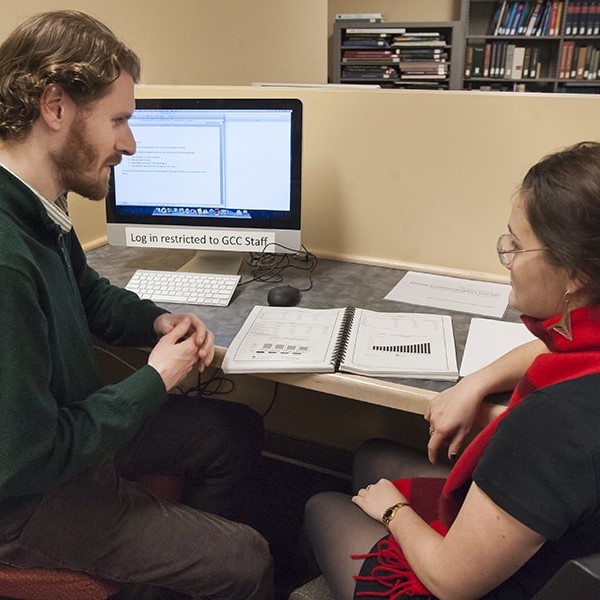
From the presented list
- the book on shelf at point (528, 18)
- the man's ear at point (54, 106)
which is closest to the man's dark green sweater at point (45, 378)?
the man's ear at point (54, 106)

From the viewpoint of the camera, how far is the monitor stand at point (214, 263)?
5.50 ft

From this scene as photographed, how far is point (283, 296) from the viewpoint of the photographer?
146cm

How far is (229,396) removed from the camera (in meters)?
2.17

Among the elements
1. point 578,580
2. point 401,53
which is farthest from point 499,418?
point 401,53

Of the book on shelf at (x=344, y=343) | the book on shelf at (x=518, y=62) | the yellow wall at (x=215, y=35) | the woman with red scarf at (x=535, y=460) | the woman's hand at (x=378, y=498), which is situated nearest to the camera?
the woman with red scarf at (x=535, y=460)

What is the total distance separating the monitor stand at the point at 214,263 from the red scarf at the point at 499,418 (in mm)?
877

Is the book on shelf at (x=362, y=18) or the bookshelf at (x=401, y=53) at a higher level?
the book on shelf at (x=362, y=18)

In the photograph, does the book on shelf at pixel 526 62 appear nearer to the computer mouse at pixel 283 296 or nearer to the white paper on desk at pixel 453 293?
the white paper on desk at pixel 453 293

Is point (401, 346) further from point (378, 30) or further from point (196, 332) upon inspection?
point (378, 30)

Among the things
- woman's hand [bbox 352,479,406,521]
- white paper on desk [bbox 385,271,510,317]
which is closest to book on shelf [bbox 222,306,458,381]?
white paper on desk [bbox 385,271,510,317]

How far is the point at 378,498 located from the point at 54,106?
851 mm

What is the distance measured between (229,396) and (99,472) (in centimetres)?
108

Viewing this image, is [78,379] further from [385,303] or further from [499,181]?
[499,181]

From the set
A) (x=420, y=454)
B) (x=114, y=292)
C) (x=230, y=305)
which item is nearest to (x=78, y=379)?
(x=114, y=292)
